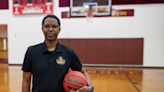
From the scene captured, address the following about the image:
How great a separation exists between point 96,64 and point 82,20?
1.75m

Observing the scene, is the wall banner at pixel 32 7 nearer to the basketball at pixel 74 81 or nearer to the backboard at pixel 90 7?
the backboard at pixel 90 7

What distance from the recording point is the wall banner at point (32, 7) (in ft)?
29.8

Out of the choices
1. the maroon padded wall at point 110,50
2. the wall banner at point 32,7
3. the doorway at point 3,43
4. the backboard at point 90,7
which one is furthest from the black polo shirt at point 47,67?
the doorway at point 3,43

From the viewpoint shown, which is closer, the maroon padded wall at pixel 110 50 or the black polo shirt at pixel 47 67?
the black polo shirt at pixel 47 67

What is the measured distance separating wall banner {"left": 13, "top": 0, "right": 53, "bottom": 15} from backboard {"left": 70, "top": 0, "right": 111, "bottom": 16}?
90cm

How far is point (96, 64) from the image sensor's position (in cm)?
889

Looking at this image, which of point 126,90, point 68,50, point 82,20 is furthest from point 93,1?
point 68,50

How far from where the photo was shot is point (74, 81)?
1688 millimetres

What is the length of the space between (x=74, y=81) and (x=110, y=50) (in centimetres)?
717

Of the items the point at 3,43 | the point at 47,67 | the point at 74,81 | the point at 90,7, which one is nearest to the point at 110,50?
the point at 90,7

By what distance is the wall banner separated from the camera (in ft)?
29.8

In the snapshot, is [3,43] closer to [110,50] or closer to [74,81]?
[110,50]

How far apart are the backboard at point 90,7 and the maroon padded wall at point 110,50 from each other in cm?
102

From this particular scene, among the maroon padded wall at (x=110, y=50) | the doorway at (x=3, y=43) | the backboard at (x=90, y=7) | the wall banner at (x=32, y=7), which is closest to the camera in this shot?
the maroon padded wall at (x=110, y=50)
